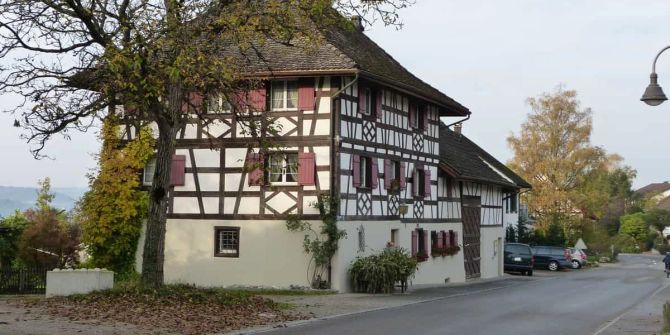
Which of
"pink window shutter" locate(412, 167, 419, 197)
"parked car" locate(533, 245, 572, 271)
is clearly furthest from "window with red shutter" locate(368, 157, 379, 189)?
"parked car" locate(533, 245, 572, 271)

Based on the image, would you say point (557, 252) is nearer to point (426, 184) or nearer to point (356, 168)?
point (426, 184)

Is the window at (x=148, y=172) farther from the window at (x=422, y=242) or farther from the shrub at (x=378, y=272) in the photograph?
the window at (x=422, y=242)

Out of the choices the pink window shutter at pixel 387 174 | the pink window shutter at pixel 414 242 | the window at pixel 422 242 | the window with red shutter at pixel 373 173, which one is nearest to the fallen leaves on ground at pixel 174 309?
the window with red shutter at pixel 373 173

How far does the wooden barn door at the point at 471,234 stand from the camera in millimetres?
40125

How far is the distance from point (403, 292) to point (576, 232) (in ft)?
152

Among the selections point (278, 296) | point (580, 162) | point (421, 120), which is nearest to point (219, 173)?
point (278, 296)

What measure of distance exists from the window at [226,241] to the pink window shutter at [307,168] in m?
2.80

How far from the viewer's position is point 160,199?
19.6 m

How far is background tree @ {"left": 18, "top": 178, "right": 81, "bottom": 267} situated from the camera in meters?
28.7

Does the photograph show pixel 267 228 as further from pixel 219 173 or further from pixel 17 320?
pixel 17 320

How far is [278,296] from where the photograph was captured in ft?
83.3

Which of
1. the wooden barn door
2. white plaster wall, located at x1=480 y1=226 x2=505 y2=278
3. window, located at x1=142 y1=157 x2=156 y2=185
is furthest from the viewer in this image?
white plaster wall, located at x1=480 y1=226 x2=505 y2=278

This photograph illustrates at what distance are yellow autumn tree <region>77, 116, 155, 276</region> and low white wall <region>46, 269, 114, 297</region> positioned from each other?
750 centimetres

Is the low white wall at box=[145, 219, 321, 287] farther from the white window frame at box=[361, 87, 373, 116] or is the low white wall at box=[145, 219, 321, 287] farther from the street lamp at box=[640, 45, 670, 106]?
the street lamp at box=[640, 45, 670, 106]
